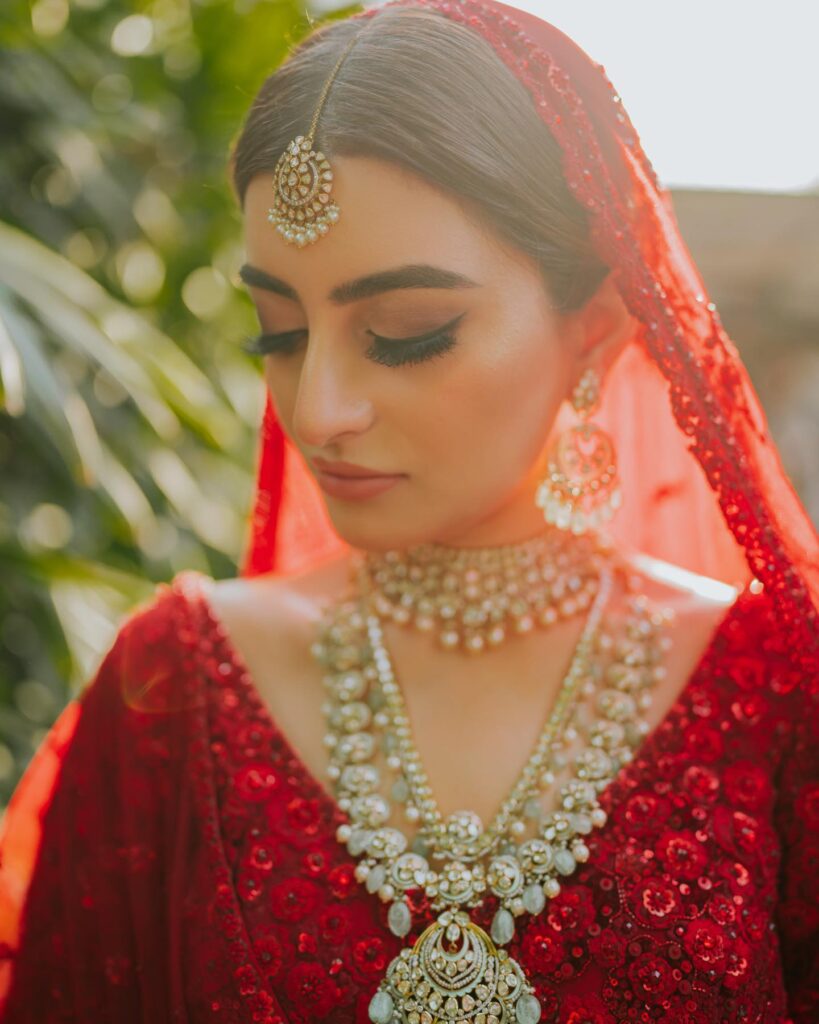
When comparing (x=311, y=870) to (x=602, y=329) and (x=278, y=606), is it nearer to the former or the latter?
(x=278, y=606)

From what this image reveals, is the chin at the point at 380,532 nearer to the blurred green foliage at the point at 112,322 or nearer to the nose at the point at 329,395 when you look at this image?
the nose at the point at 329,395

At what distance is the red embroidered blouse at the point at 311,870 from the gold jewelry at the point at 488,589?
167mm

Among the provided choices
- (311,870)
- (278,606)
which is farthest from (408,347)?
(311,870)

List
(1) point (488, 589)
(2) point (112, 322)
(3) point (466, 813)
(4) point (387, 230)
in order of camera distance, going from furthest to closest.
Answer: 1. (2) point (112, 322)
2. (1) point (488, 589)
3. (3) point (466, 813)
4. (4) point (387, 230)

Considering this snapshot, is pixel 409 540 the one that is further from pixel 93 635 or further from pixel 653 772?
pixel 93 635

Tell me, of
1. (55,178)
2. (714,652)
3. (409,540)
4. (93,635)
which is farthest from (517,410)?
(55,178)

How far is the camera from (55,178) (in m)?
1.94

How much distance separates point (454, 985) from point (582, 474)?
0.51 metres

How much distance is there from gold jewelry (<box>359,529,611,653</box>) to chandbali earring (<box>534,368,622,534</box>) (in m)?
0.08

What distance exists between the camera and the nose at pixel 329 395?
0.93 metres

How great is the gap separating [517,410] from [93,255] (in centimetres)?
136

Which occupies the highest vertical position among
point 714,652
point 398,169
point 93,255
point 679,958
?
point 93,255

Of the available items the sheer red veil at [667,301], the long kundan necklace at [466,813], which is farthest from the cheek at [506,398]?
the long kundan necklace at [466,813]

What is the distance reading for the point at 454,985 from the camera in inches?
36.5
